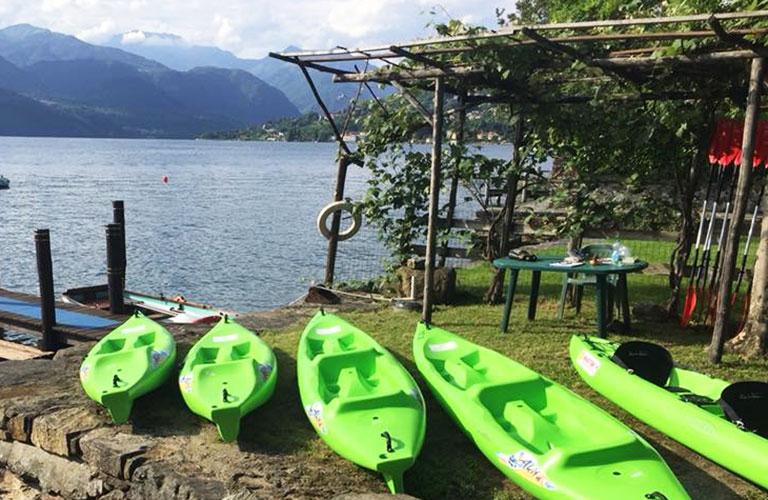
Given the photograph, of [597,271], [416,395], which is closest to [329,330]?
[416,395]

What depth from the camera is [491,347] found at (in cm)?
763

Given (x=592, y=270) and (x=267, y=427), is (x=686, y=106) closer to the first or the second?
(x=592, y=270)

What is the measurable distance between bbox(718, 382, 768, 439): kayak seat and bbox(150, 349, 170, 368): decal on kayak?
5027 millimetres

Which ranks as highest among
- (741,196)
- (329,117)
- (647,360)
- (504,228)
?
(329,117)

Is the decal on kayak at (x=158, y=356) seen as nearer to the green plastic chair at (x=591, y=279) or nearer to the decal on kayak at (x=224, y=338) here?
the decal on kayak at (x=224, y=338)

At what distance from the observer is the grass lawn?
4664 mm

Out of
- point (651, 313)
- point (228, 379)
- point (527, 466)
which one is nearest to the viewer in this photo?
point (527, 466)

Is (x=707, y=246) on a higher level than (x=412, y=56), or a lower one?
lower

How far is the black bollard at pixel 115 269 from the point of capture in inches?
433

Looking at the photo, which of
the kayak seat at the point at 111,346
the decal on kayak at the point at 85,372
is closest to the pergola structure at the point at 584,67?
the kayak seat at the point at 111,346

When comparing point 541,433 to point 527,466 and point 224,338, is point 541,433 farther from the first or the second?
point 224,338

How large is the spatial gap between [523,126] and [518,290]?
2812mm

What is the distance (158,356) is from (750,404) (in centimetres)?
528

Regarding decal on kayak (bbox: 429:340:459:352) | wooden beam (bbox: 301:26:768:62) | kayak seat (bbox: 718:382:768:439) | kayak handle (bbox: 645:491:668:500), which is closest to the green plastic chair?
decal on kayak (bbox: 429:340:459:352)
